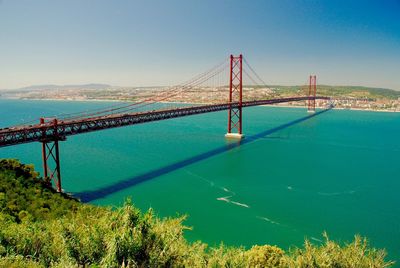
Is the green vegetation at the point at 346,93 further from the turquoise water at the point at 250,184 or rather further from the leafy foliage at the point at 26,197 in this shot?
the leafy foliage at the point at 26,197

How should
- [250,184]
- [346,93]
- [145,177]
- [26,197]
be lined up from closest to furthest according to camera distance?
[26,197]
[250,184]
[145,177]
[346,93]

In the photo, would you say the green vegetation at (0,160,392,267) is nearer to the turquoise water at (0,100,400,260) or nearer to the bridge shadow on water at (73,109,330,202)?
the turquoise water at (0,100,400,260)

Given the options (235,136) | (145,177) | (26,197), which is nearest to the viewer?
(26,197)

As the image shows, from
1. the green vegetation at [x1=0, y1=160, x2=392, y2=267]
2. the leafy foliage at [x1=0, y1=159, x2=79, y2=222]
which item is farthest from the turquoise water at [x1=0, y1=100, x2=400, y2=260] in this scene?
the green vegetation at [x1=0, y1=160, x2=392, y2=267]

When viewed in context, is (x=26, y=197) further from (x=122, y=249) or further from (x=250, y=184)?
(x=250, y=184)

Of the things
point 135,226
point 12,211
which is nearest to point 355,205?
point 135,226

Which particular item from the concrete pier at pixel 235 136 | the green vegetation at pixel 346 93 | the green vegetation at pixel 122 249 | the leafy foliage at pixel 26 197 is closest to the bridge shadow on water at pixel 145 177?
the concrete pier at pixel 235 136

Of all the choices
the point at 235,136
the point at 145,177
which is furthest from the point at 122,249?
the point at 235,136

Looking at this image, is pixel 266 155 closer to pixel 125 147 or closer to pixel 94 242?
pixel 125 147
